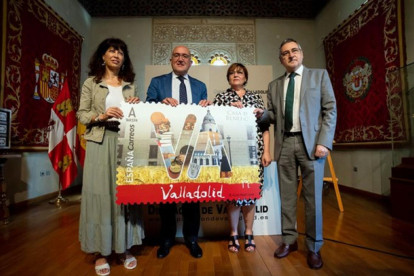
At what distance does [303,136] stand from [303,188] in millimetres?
373

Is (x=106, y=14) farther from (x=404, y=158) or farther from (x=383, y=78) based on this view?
(x=404, y=158)

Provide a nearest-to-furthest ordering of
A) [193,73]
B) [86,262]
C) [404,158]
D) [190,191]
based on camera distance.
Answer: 1. [190,191]
2. [86,262]
3. [404,158]
4. [193,73]

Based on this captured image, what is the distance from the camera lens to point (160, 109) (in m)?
1.42

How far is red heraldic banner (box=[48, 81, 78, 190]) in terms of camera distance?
338 cm

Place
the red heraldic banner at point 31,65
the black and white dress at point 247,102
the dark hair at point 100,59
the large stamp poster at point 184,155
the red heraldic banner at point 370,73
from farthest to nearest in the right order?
the red heraldic banner at point 370,73
the red heraldic banner at point 31,65
the black and white dress at point 247,102
the dark hair at point 100,59
the large stamp poster at point 184,155

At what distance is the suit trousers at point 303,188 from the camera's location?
5.03ft

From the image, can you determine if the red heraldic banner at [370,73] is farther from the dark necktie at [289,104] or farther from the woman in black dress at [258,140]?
the woman in black dress at [258,140]

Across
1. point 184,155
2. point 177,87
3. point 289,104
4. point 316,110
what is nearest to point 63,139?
point 177,87

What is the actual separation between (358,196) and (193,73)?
11.4ft

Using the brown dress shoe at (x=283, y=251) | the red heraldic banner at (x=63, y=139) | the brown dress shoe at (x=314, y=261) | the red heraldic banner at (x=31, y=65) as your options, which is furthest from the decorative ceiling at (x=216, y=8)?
the brown dress shoe at (x=314, y=261)

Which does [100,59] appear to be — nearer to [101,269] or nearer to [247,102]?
[247,102]

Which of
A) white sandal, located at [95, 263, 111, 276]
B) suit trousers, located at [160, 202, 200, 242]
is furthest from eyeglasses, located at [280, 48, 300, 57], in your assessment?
white sandal, located at [95, 263, 111, 276]

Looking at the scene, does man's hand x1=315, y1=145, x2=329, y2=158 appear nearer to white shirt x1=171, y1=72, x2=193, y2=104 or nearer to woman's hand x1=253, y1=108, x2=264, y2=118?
woman's hand x1=253, y1=108, x2=264, y2=118

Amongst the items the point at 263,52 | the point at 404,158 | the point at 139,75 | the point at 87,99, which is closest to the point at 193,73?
the point at 139,75
